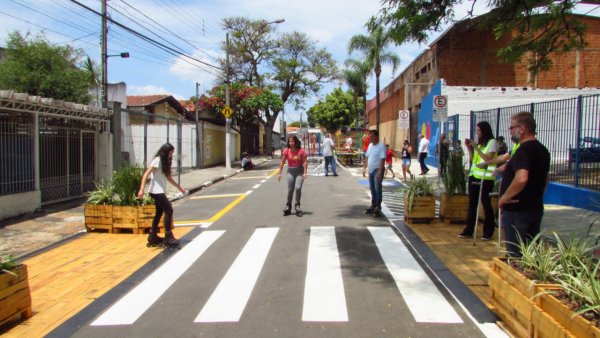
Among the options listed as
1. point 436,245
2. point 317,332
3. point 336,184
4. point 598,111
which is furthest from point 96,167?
point 598,111

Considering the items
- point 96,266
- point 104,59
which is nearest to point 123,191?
point 96,266

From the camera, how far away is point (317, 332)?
4.09 m

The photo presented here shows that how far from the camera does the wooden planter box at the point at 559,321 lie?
2.97 m

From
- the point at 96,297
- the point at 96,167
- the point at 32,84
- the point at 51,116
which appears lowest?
the point at 96,297

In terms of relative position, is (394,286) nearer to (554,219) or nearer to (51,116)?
(554,219)

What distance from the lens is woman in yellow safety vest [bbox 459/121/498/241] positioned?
6984 millimetres

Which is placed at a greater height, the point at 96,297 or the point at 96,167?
the point at 96,167

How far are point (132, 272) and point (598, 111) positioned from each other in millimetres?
9526

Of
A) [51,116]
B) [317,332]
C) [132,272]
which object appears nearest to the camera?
[317,332]

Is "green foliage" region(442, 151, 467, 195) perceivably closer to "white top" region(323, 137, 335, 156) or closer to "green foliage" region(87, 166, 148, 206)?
"green foliage" region(87, 166, 148, 206)

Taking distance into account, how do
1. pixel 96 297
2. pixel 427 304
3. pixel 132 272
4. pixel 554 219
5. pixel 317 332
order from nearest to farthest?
pixel 317 332, pixel 427 304, pixel 96 297, pixel 132 272, pixel 554 219

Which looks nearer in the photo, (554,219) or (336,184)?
(554,219)

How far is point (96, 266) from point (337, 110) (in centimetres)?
6259

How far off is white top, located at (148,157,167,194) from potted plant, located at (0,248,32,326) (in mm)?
2760
